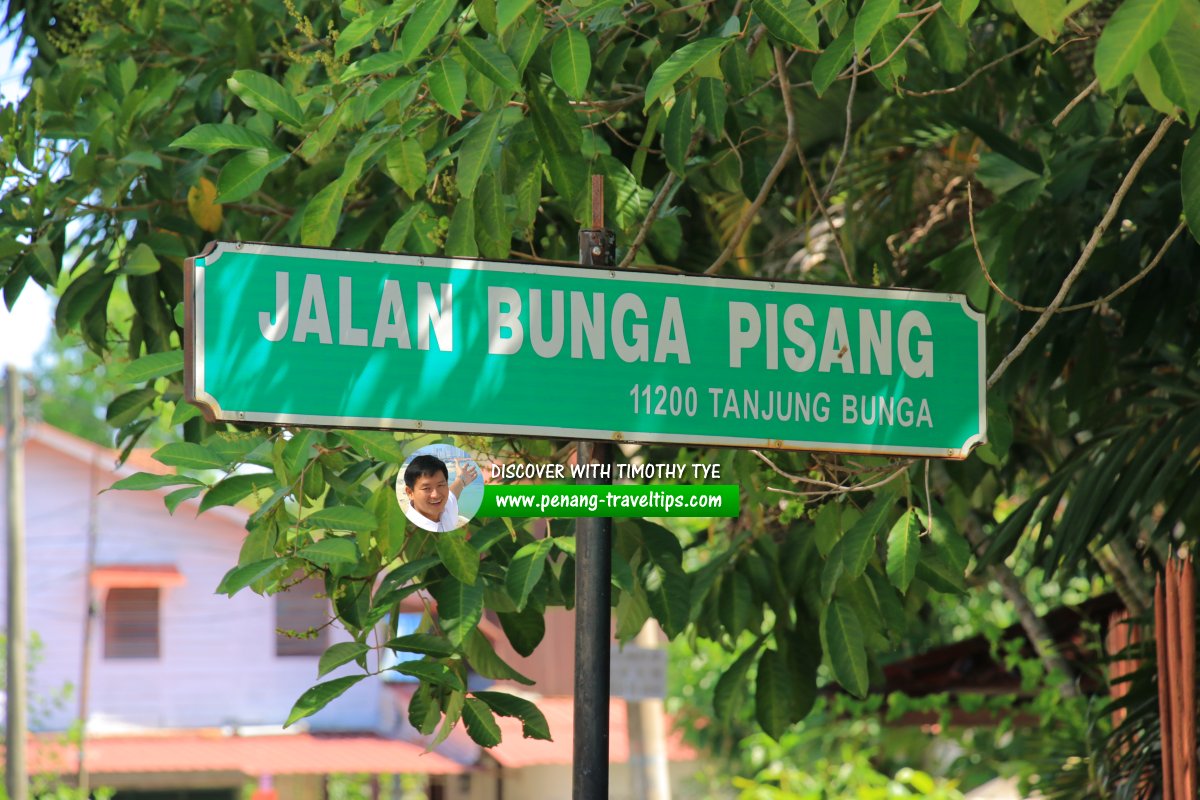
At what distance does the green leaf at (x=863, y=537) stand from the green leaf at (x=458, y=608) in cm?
76

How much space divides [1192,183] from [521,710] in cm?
157

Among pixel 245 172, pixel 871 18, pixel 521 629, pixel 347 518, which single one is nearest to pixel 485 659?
pixel 521 629

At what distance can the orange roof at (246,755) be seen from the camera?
1747 cm

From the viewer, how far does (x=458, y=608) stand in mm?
3023

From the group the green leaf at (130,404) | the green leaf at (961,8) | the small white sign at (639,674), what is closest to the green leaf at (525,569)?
the green leaf at (961,8)

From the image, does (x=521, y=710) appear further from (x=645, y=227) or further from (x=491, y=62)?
(x=491, y=62)

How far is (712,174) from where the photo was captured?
4.72m

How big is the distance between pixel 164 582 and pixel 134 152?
52.4 ft

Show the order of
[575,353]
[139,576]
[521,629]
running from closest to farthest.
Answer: [575,353], [521,629], [139,576]

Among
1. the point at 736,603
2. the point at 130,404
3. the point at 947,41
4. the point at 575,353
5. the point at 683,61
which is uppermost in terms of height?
the point at 947,41

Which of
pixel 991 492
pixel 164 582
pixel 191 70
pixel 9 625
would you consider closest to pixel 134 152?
pixel 191 70

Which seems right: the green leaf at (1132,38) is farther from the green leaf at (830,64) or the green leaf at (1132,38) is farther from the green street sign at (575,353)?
the green leaf at (830,64)

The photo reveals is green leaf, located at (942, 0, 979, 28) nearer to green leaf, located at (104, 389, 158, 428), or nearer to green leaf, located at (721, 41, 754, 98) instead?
green leaf, located at (721, 41, 754, 98)

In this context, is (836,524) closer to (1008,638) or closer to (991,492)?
(991,492)
